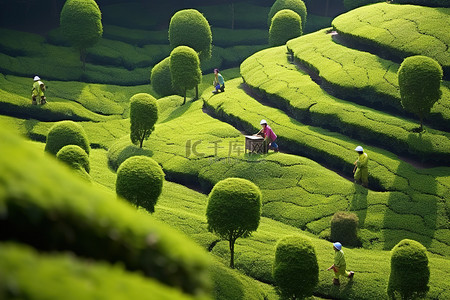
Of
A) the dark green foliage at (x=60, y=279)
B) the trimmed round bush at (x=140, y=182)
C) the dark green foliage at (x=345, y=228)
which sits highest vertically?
the dark green foliage at (x=60, y=279)

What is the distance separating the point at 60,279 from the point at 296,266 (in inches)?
553

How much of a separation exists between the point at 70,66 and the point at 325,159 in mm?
24538

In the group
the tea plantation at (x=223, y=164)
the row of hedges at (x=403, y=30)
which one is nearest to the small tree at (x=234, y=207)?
the tea plantation at (x=223, y=164)

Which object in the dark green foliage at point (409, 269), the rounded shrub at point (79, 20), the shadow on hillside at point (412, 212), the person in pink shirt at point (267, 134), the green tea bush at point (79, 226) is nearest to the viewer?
the green tea bush at point (79, 226)

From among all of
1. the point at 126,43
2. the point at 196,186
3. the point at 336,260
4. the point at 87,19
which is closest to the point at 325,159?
the point at 196,186

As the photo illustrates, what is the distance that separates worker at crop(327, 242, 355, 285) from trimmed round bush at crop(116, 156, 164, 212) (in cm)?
598

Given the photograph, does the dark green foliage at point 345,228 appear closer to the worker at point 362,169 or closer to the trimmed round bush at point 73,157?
the worker at point 362,169

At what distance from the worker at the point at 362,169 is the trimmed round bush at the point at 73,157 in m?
10.3

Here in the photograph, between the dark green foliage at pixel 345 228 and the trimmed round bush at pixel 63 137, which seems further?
the trimmed round bush at pixel 63 137

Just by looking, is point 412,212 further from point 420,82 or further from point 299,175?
point 420,82

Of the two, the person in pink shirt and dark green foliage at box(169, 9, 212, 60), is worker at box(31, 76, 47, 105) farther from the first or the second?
the person in pink shirt

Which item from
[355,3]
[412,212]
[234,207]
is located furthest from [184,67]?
[234,207]

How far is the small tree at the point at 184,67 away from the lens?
36.0 metres

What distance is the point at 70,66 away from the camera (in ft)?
148
